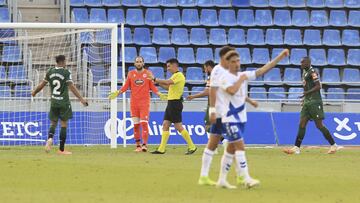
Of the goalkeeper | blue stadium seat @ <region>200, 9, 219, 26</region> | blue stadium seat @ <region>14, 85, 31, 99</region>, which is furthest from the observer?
blue stadium seat @ <region>200, 9, 219, 26</region>

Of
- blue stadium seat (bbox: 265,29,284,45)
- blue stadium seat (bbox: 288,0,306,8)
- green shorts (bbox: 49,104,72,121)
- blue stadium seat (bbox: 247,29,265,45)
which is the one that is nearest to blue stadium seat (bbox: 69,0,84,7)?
blue stadium seat (bbox: 247,29,265,45)

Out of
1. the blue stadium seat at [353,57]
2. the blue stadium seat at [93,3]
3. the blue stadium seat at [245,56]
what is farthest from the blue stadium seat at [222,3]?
the blue stadium seat at [353,57]

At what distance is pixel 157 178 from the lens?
13.3 m

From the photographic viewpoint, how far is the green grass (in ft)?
35.6

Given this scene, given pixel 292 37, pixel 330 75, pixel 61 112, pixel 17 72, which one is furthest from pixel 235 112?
pixel 292 37

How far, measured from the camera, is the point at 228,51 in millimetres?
12258

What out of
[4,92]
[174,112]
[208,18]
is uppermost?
[208,18]

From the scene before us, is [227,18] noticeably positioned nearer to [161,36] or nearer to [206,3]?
[206,3]

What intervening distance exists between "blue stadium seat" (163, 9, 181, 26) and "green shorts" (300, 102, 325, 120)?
485 inches

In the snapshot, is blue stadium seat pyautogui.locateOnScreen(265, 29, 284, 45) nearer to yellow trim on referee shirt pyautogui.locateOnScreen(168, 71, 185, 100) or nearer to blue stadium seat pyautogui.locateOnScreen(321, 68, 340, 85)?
blue stadium seat pyautogui.locateOnScreen(321, 68, 340, 85)

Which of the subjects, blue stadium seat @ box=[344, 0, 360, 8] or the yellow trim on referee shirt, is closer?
the yellow trim on referee shirt

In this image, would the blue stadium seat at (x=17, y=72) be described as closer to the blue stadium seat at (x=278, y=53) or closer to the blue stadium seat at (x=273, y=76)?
the blue stadium seat at (x=273, y=76)

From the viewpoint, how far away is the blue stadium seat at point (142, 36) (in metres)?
31.4

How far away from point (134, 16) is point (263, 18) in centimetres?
485
